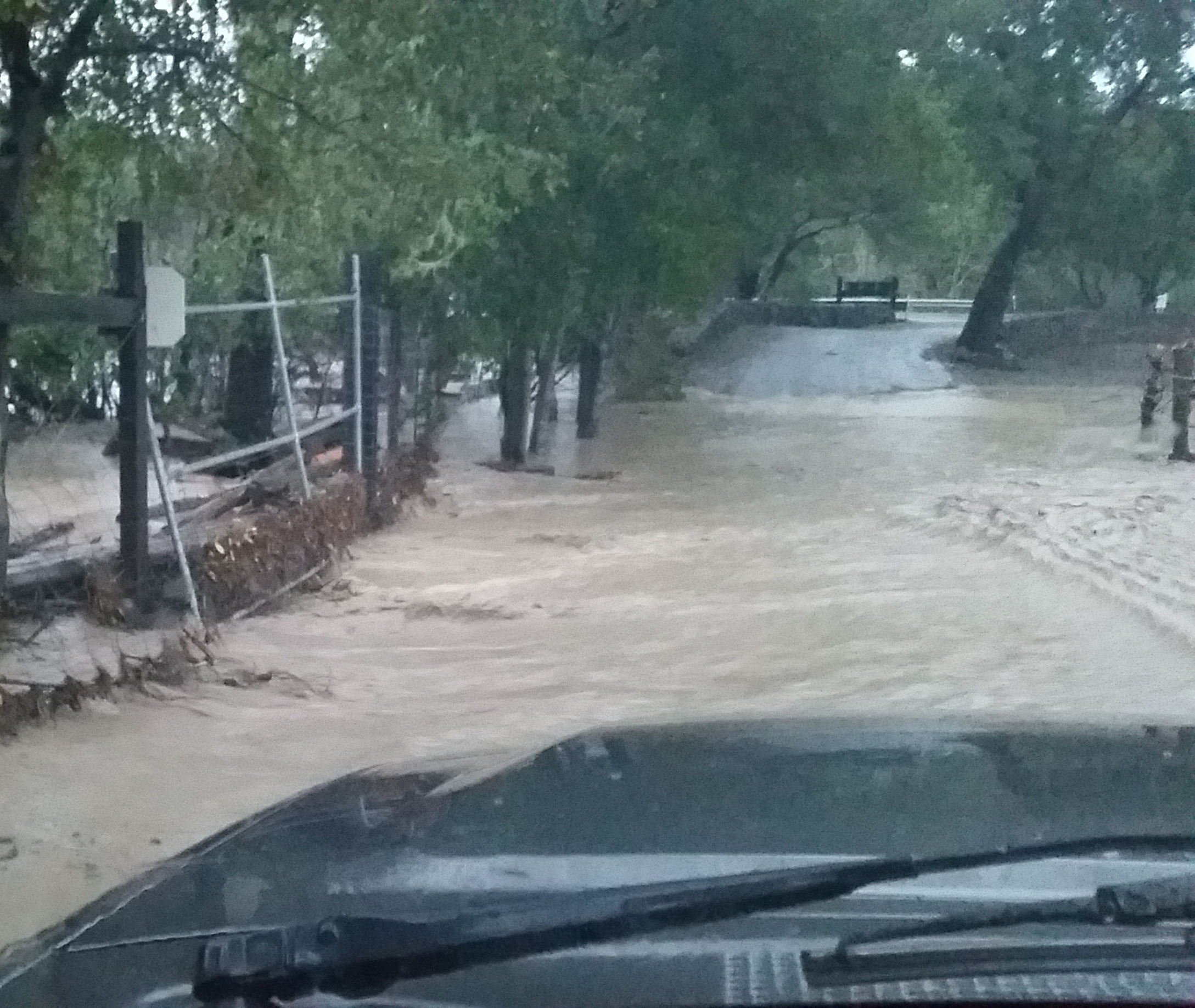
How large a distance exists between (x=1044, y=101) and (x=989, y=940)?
3533 centimetres

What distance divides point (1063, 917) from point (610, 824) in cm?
77

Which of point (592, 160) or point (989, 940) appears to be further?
point (592, 160)

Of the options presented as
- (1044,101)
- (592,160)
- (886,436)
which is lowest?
(886,436)

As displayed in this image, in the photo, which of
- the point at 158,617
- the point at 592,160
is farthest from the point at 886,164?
the point at 158,617

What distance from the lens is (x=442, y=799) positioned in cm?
292

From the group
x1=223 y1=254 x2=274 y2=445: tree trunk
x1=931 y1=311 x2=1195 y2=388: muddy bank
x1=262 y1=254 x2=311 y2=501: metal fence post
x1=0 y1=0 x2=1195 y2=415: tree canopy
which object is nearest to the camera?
x1=0 y1=0 x2=1195 y2=415: tree canopy

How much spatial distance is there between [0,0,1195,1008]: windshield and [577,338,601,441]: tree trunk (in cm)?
10

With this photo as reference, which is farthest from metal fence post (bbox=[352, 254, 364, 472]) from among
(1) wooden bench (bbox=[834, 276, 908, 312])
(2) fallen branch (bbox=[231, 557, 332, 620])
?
(1) wooden bench (bbox=[834, 276, 908, 312])

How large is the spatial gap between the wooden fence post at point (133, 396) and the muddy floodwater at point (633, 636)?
0.80 m

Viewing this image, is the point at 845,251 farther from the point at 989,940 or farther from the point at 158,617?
the point at 989,940

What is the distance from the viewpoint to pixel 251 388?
13.2 metres

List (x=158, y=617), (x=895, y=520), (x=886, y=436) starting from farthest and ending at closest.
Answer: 1. (x=886, y=436)
2. (x=895, y=520)
3. (x=158, y=617)

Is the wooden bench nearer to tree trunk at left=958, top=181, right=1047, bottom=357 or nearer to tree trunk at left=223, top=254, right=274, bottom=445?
tree trunk at left=958, top=181, right=1047, bottom=357

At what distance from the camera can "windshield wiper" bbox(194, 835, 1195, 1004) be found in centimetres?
195
